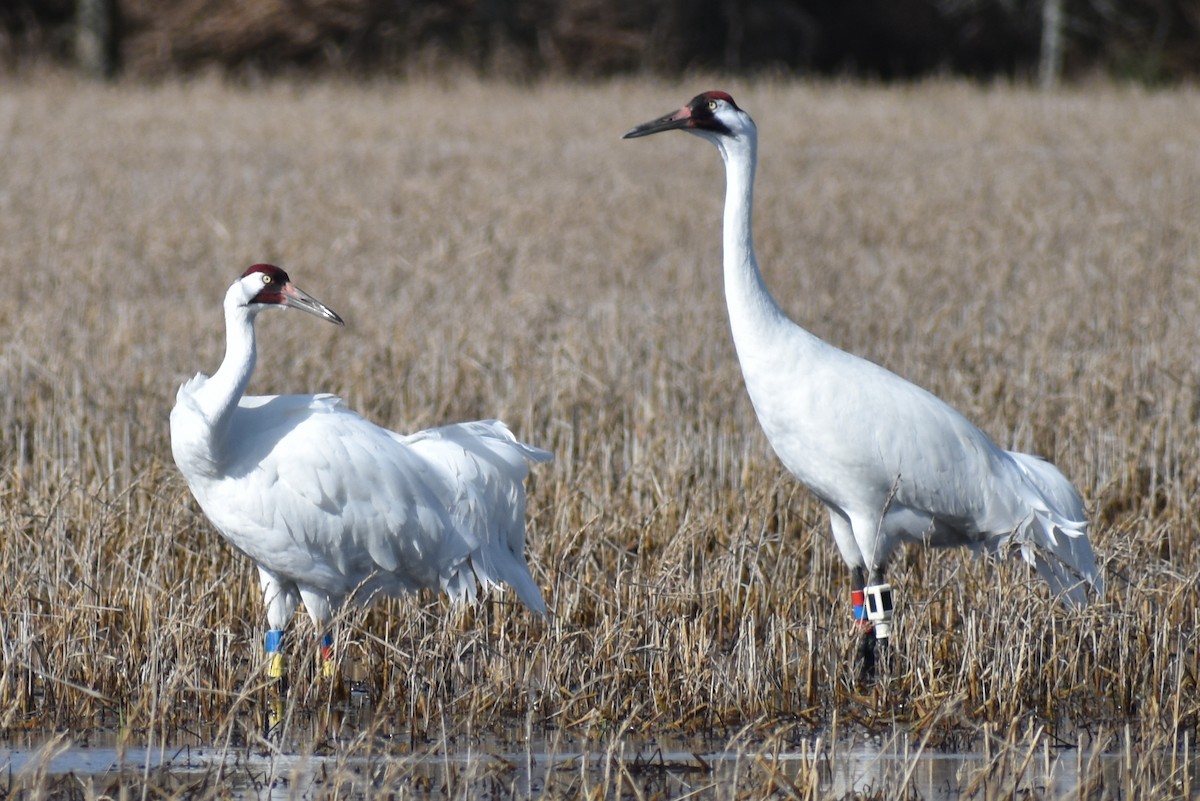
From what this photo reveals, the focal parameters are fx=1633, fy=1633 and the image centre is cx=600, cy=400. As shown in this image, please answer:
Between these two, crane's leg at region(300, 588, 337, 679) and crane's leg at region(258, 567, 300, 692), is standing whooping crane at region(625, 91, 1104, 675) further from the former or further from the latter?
crane's leg at region(258, 567, 300, 692)

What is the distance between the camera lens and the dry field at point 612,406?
4.87 metres

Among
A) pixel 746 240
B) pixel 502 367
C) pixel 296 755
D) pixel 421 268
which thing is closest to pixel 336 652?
pixel 296 755

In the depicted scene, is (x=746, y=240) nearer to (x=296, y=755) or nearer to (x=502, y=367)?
(x=296, y=755)

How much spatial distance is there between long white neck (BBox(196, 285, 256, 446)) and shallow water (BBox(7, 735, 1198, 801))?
3.56 feet

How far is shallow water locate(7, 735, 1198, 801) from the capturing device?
4.04 metres

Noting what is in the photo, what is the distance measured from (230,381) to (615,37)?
2933 centimetres

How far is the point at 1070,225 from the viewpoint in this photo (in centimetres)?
1459

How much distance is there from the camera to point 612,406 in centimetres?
816

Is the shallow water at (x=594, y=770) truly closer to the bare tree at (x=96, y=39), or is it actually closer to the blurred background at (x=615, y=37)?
the blurred background at (x=615, y=37)

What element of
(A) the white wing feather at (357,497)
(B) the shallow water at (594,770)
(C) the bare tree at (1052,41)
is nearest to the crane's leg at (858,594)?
(B) the shallow water at (594,770)

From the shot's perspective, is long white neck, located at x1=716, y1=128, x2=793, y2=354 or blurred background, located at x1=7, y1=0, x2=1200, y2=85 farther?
blurred background, located at x1=7, y1=0, x2=1200, y2=85

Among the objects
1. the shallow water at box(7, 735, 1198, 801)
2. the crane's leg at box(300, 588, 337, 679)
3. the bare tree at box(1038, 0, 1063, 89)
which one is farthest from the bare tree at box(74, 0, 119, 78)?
the shallow water at box(7, 735, 1198, 801)

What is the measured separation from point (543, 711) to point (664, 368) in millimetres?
4113

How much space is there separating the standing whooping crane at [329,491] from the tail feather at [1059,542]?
171 centimetres
